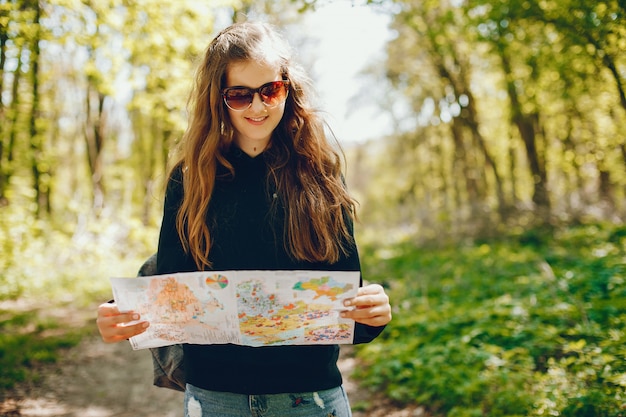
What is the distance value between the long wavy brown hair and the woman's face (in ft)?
0.10

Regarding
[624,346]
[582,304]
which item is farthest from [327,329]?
[582,304]

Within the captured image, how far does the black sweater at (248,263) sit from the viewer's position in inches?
58.2

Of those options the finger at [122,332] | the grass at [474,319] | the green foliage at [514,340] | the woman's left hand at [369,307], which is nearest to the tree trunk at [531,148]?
the grass at [474,319]

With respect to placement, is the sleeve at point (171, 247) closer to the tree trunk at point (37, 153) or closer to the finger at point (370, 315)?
the finger at point (370, 315)

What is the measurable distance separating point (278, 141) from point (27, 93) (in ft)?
38.5

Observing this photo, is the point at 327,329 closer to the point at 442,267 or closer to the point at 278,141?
the point at 278,141

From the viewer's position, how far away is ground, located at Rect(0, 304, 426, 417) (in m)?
4.48

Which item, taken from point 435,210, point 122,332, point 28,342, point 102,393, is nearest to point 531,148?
point 435,210

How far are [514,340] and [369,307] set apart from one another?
148 inches

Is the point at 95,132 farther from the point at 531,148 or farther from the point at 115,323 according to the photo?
the point at 115,323

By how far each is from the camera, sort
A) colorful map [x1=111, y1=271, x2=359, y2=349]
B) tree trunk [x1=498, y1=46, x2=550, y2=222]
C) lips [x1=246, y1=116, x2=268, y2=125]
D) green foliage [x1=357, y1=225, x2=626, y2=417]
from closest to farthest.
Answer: colorful map [x1=111, y1=271, x2=359, y2=349] → lips [x1=246, y1=116, x2=268, y2=125] → green foliage [x1=357, y1=225, x2=626, y2=417] → tree trunk [x1=498, y1=46, x2=550, y2=222]

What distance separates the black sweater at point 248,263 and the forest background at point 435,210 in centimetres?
37

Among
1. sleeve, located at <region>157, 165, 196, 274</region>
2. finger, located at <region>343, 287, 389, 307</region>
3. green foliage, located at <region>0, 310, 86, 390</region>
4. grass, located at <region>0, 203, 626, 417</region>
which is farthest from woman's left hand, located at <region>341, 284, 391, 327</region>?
green foliage, located at <region>0, 310, 86, 390</region>

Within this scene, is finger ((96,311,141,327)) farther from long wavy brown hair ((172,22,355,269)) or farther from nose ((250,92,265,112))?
nose ((250,92,265,112))
